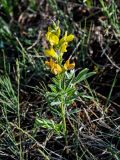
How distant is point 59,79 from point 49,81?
0.49m

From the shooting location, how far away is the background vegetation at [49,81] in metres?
1.83

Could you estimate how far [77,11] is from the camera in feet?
8.09

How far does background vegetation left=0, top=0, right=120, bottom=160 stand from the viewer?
1832mm

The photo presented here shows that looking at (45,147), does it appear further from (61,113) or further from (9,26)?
(9,26)

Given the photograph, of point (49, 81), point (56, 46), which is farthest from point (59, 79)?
point (49, 81)

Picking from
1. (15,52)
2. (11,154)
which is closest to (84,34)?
(15,52)

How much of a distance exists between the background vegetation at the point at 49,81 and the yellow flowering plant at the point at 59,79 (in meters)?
0.05

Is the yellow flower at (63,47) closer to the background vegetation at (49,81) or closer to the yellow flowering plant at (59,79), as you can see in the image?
the yellow flowering plant at (59,79)

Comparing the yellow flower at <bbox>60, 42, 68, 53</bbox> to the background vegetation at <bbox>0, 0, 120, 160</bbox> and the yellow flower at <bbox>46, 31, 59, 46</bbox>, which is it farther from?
the background vegetation at <bbox>0, 0, 120, 160</bbox>

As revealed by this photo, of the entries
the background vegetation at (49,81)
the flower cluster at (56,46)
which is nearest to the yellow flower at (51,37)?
the flower cluster at (56,46)

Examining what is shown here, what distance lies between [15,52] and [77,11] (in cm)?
49

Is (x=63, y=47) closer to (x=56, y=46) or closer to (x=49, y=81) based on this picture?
(x=56, y=46)

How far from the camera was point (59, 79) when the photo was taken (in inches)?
65.3

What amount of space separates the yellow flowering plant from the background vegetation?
0.05 metres
